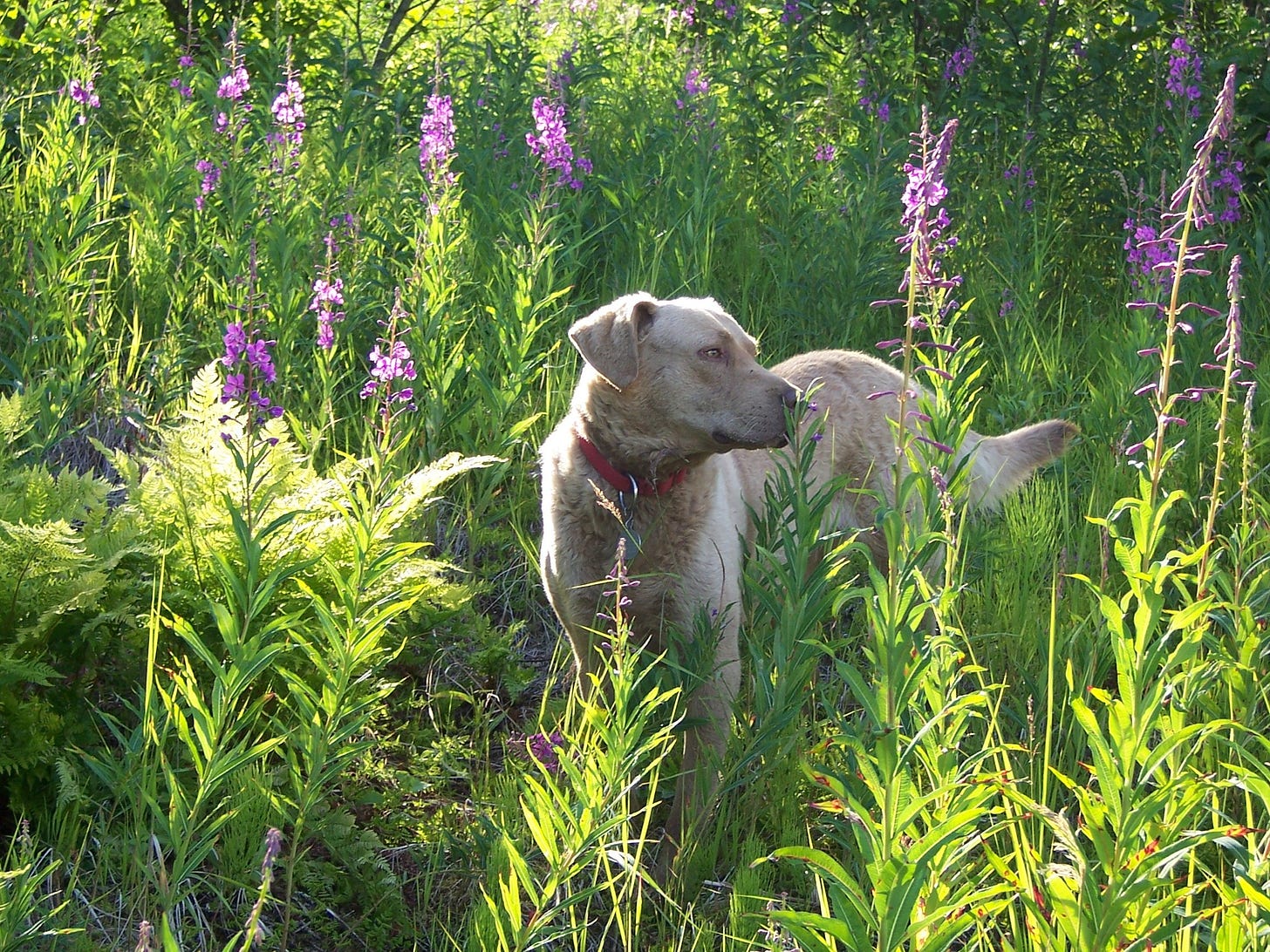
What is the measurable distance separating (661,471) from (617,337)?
0.46 metres

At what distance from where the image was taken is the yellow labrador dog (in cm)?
387

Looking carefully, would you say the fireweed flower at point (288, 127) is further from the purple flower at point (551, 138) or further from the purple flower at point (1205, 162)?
the purple flower at point (1205, 162)

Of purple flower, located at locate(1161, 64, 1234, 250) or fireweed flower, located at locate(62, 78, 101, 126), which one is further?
fireweed flower, located at locate(62, 78, 101, 126)

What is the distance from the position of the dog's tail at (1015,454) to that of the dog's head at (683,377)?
1.15 meters

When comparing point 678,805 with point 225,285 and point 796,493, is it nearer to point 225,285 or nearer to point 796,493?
point 796,493

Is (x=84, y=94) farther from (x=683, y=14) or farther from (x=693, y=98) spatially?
(x=683, y=14)

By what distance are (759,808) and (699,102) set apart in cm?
464

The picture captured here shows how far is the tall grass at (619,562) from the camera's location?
7.50ft

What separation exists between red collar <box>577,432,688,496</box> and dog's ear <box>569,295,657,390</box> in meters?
0.25

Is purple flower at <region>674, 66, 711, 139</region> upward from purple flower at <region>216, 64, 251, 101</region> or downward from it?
upward

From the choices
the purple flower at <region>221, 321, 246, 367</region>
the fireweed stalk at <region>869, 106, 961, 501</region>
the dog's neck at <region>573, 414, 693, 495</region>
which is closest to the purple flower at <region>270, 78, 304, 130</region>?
the purple flower at <region>221, 321, 246, 367</region>

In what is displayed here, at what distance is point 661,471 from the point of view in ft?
13.4

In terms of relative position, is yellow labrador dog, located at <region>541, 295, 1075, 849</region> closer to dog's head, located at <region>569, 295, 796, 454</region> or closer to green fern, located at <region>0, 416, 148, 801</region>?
dog's head, located at <region>569, 295, 796, 454</region>

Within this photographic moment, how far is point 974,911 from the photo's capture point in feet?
6.74
